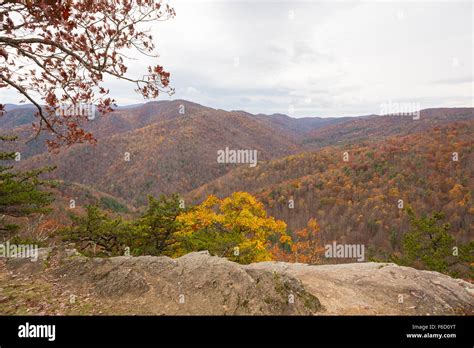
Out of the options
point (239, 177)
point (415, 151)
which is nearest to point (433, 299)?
point (415, 151)

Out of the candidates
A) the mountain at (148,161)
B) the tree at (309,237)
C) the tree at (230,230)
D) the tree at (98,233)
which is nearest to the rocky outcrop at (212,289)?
the tree at (230,230)

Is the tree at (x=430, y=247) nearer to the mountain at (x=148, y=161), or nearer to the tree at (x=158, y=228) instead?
the tree at (x=158, y=228)

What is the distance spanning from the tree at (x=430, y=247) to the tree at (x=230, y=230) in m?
7.88

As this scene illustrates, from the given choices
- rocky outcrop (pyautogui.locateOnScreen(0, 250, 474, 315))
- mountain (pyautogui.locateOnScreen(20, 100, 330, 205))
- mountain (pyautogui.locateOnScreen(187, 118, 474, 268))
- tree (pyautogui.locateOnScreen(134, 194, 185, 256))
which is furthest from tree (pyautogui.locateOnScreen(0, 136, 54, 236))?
mountain (pyautogui.locateOnScreen(20, 100, 330, 205))

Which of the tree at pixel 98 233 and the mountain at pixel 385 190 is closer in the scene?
the tree at pixel 98 233

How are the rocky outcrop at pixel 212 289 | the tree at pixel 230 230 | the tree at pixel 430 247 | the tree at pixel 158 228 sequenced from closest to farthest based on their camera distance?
1. the rocky outcrop at pixel 212 289
2. the tree at pixel 230 230
3. the tree at pixel 158 228
4. the tree at pixel 430 247

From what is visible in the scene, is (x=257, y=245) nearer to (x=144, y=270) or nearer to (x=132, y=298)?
(x=144, y=270)

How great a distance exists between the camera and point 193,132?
147 meters

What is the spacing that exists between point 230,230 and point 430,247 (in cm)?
1083

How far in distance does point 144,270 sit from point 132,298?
1.04 metres

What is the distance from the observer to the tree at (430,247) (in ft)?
44.7

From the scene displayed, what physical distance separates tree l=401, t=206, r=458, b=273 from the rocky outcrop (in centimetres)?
769

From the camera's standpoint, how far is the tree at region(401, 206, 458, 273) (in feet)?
44.7

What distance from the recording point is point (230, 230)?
39.9 ft
